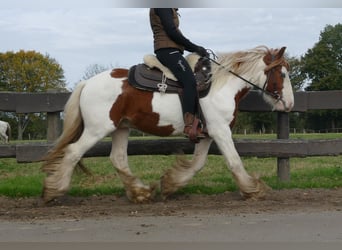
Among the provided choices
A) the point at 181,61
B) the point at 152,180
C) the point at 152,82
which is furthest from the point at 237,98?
the point at 152,180

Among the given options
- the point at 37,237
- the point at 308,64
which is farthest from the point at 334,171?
the point at 308,64

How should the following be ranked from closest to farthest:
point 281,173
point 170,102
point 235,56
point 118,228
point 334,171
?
point 118,228 < point 170,102 < point 235,56 < point 281,173 < point 334,171

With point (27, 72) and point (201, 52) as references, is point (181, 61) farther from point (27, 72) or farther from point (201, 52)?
point (27, 72)

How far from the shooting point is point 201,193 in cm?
693

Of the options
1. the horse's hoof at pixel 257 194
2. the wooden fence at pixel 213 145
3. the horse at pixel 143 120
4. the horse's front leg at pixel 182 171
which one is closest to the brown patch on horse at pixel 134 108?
the horse at pixel 143 120

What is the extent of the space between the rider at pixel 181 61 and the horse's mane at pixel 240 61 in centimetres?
39

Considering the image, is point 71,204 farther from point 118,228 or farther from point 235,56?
point 235,56

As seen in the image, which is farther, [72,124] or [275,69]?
[275,69]

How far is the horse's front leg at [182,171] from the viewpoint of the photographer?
21.5 feet

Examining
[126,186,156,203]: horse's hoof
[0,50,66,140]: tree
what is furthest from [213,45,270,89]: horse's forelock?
[0,50,66,140]: tree

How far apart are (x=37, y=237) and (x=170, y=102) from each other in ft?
8.46

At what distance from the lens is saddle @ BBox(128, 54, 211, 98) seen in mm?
6336

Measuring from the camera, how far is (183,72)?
625 centimetres

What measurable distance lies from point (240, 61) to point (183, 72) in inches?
38.4
